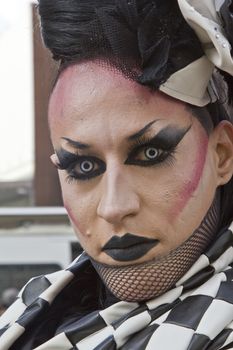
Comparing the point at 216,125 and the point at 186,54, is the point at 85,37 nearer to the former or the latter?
the point at 186,54

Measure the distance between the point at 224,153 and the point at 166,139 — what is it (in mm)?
178

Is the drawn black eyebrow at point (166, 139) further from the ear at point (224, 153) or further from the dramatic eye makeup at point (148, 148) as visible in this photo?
the ear at point (224, 153)

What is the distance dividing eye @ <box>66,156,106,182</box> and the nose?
47mm

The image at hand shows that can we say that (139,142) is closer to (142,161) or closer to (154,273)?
(142,161)

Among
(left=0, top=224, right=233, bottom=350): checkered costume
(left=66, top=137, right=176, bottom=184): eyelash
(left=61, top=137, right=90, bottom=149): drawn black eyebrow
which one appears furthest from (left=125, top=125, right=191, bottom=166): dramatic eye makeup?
(left=0, top=224, right=233, bottom=350): checkered costume

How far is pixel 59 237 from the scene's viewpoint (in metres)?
5.64

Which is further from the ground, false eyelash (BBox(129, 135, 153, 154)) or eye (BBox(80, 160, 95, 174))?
false eyelash (BBox(129, 135, 153, 154))

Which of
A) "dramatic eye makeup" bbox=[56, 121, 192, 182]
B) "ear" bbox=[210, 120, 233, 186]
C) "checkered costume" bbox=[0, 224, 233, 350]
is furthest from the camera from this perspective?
"ear" bbox=[210, 120, 233, 186]

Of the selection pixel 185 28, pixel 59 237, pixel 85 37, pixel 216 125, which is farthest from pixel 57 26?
pixel 59 237

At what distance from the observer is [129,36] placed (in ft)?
5.59

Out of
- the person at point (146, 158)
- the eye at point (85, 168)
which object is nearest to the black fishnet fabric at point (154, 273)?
the person at point (146, 158)

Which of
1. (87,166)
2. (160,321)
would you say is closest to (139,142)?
(87,166)

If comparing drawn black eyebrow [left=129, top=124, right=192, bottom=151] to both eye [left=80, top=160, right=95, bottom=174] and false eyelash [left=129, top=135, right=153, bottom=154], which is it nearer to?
false eyelash [left=129, top=135, right=153, bottom=154]

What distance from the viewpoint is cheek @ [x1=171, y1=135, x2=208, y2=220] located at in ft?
5.63
